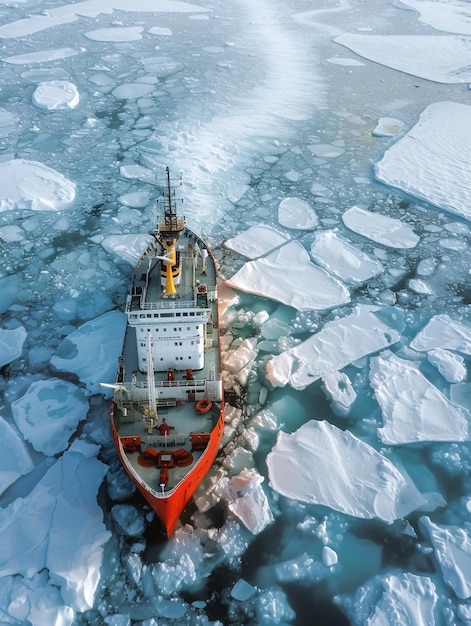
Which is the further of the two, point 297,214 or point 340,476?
point 297,214

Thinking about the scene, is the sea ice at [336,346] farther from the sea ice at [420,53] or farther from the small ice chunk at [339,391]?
the sea ice at [420,53]

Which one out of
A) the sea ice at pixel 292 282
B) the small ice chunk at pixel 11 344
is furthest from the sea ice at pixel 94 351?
the sea ice at pixel 292 282

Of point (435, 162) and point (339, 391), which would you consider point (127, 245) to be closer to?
point (339, 391)

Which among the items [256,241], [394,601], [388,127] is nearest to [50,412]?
[394,601]

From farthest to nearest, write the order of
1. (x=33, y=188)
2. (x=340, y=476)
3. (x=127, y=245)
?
(x=33, y=188) < (x=127, y=245) < (x=340, y=476)

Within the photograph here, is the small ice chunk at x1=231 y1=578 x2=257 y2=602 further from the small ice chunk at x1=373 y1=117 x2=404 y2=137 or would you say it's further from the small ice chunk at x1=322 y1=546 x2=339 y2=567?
the small ice chunk at x1=373 y1=117 x2=404 y2=137

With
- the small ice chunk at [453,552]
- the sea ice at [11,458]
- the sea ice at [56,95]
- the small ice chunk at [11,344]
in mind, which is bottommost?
the sea ice at [11,458]

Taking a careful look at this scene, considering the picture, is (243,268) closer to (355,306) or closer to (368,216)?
(355,306)
